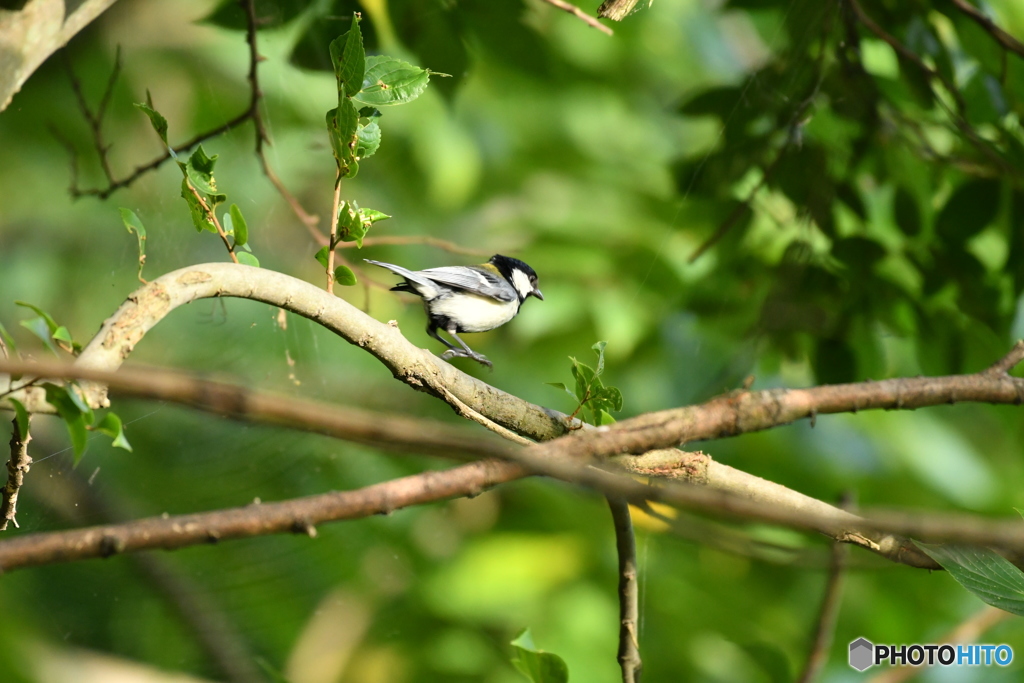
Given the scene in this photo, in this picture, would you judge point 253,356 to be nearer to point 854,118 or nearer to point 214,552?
point 214,552

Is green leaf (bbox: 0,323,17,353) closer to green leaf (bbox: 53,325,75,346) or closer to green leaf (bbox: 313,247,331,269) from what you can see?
green leaf (bbox: 53,325,75,346)

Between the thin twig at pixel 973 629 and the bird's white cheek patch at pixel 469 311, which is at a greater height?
the bird's white cheek patch at pixel 469 311

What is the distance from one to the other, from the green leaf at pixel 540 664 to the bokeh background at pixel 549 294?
11 centimetres

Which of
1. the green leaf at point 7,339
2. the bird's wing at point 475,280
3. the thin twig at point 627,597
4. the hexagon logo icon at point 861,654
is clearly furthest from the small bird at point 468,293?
the hexagon logo icon at point 861,654

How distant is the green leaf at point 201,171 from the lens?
1.19ft

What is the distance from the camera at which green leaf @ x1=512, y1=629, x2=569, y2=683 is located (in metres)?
0.42

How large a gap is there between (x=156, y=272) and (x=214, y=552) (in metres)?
0.20

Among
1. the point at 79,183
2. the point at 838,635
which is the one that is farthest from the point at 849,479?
the point at 79,183

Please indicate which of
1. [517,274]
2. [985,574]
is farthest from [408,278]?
[985,574]

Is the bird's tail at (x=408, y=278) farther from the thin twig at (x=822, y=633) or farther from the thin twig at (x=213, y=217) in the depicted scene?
the thin twig at (x=822, y=633)

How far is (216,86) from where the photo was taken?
0.70 metres

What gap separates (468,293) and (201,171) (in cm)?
28

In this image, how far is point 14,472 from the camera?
0.32m

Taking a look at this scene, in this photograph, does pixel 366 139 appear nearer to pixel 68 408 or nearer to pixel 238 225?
pixel 238 225
